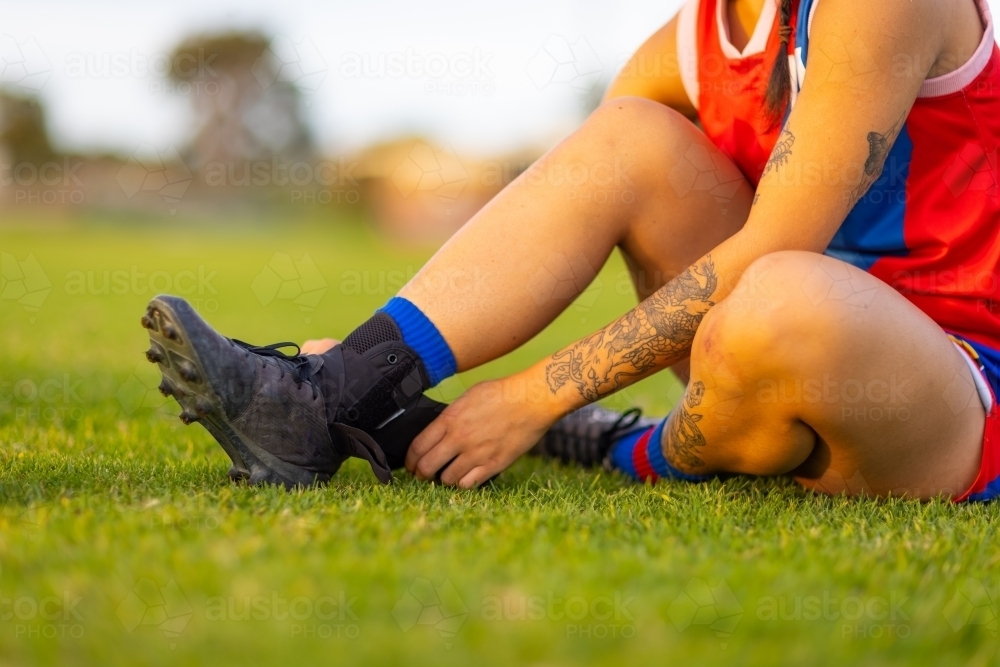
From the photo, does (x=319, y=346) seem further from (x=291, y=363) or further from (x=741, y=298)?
(x=741, y=298)

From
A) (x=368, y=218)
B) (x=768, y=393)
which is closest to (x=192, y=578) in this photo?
(x=768, y=393)

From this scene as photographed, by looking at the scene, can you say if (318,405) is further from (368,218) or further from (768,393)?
(368,218)

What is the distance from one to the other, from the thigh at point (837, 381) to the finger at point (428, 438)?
46 cm

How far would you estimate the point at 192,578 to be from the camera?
1.00m

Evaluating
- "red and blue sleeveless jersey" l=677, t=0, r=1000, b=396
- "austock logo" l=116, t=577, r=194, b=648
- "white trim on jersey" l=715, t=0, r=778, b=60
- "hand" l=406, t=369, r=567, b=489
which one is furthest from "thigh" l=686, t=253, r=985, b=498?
"austock logo" l=116, t=577, r=194, b=648

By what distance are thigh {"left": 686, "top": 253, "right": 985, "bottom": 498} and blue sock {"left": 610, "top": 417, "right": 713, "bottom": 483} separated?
0.67ft

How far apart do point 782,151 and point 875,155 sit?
0.49 feet

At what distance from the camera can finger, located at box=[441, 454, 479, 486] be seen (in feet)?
5.38

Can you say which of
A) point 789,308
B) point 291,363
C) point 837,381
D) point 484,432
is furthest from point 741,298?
point 291,363

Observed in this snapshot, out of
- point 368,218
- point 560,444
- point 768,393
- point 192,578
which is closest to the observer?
point 192,578

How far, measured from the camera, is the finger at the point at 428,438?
1.65m

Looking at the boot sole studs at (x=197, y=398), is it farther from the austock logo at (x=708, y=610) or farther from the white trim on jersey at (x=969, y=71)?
the white trim on jersey at (x=969, y=71)

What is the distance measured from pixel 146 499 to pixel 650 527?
0.76 m

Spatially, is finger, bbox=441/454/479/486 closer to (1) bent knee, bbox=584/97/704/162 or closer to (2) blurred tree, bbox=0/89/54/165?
(1) bent knee, bbox=584/97/704/162
